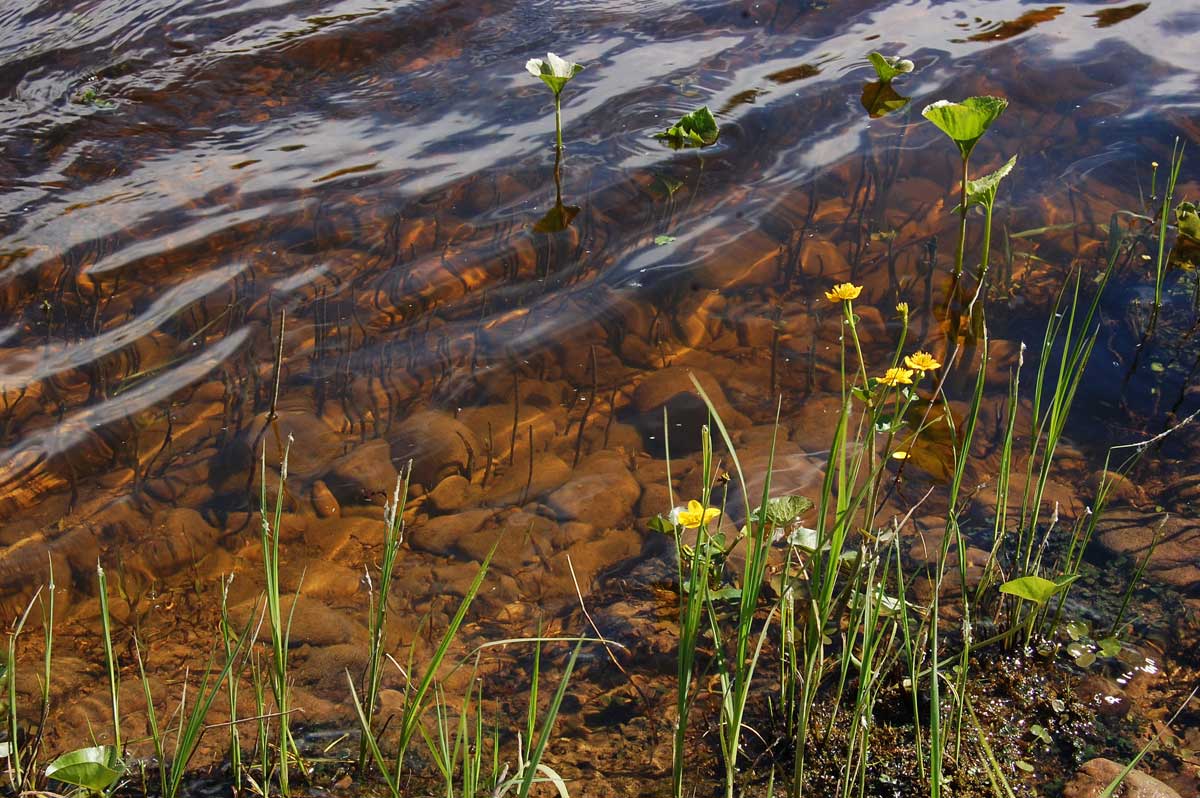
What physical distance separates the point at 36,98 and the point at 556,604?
396cm

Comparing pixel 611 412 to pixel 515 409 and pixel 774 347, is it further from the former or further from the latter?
pixel 774 347

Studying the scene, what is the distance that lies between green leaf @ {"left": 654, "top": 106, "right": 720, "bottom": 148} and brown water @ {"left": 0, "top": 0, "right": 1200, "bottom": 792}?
7 cm

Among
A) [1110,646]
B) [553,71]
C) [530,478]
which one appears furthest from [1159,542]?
[553,71]

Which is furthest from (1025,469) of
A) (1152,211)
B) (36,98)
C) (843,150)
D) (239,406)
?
(36,98)

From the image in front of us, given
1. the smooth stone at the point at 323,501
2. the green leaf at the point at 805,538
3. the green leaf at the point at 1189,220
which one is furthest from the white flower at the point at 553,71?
the green leaf at the point at 805,538

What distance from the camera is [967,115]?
3.17 m

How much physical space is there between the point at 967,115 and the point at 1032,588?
A: 1.78 metres

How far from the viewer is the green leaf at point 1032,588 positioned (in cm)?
195

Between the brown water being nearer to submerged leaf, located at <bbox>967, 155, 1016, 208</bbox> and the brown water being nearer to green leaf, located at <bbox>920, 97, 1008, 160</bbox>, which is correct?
submerged leaf, located at <bbox>967, 155, 1016, 208</bbox>

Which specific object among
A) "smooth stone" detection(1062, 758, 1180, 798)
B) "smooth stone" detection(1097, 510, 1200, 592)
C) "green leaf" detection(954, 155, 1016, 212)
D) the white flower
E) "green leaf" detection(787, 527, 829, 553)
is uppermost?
the white flower

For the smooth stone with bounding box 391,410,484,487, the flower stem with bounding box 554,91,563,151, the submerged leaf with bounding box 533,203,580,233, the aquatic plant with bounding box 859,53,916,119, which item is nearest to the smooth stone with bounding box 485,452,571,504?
the smooth stone with bounding box 391,410,484,487

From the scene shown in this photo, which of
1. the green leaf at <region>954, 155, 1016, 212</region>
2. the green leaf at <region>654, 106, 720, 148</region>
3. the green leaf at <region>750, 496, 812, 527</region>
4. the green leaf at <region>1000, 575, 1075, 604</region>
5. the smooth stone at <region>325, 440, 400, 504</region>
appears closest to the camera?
the green leaf at <region>1000, 575, 1075, 604</region>

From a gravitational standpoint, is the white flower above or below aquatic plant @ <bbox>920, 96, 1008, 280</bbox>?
above

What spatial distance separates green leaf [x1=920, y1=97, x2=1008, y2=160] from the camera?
10.3 ft
